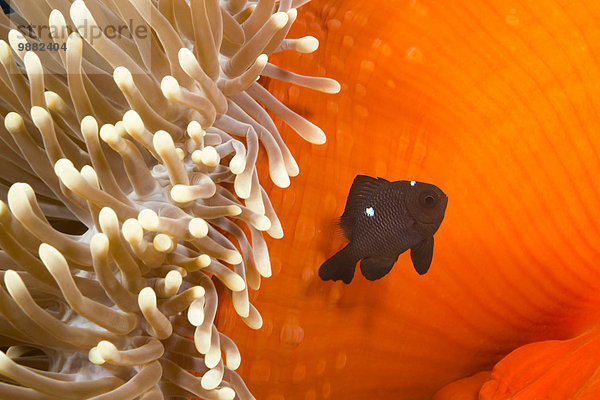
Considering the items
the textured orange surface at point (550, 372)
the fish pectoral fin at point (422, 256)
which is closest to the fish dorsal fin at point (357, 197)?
the fish pectoral fin at point (422, 256)

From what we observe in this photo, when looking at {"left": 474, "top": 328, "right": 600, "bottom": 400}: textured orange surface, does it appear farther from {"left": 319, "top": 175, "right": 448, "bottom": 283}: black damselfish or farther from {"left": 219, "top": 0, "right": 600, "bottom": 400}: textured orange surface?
{"left": 319, "top": 175, "right": 448, "bottom": 283}: black damselfish

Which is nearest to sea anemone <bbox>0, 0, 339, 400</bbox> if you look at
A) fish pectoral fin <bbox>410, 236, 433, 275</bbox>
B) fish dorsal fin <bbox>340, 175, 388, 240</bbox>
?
fish dorsal fin <bbox>340, 175, 388, 240</bbox>

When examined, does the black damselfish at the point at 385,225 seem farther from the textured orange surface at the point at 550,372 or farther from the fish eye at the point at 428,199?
the textured orange surface at the point at 550,372

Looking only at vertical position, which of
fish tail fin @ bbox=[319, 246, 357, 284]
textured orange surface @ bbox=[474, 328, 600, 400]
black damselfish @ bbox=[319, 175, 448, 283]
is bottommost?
textured orange surface @ bbox=[474, 328, 600, 400]

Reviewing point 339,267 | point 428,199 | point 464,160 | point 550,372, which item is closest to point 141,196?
point 339,267

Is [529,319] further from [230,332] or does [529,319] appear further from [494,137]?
[230,332]

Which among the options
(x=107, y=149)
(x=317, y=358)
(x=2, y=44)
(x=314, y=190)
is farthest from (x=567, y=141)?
(x=2, y=44)

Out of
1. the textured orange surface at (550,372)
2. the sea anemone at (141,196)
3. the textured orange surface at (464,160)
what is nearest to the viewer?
the sea anemone at (141,196)
